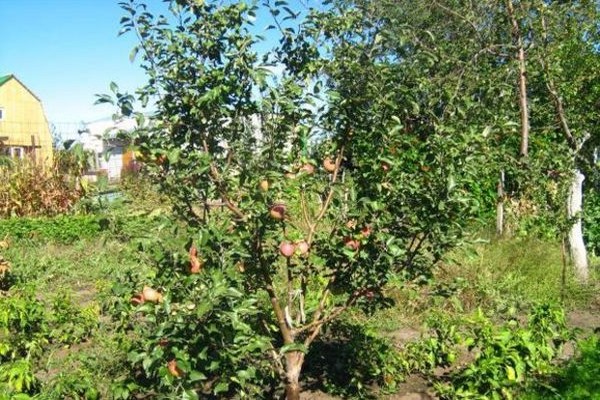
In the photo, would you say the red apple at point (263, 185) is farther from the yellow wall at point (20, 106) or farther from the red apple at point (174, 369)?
the yellow wall at point (20, 106)

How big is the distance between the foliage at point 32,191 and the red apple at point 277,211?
31.2 ft

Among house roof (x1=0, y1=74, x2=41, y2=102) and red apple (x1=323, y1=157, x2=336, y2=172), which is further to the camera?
house roof (x1=0, y1=74, x2=41, y2=102)

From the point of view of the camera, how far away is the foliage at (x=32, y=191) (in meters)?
10.9

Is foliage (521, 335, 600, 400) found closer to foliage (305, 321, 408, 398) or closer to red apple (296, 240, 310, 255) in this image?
foliage (305, 321, 408, 398)

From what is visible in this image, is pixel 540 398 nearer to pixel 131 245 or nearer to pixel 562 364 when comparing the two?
pixel 562 364

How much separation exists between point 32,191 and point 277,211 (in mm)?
9924

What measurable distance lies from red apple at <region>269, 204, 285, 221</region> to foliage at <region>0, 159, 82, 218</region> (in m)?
9.52

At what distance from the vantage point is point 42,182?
1119cm

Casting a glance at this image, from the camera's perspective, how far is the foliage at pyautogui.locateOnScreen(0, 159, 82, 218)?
10.9m

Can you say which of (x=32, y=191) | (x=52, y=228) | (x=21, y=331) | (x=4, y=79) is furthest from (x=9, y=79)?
(x=21, y=331)

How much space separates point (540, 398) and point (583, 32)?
5.03m

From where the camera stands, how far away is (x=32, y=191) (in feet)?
36.4

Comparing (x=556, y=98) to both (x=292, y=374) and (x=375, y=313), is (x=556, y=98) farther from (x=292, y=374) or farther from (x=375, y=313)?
(x=292, y=374)

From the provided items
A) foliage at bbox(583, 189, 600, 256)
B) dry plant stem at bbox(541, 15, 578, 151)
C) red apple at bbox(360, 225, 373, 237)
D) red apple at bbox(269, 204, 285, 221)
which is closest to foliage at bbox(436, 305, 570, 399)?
red apple at bbox(360, 225, 373, 237)
